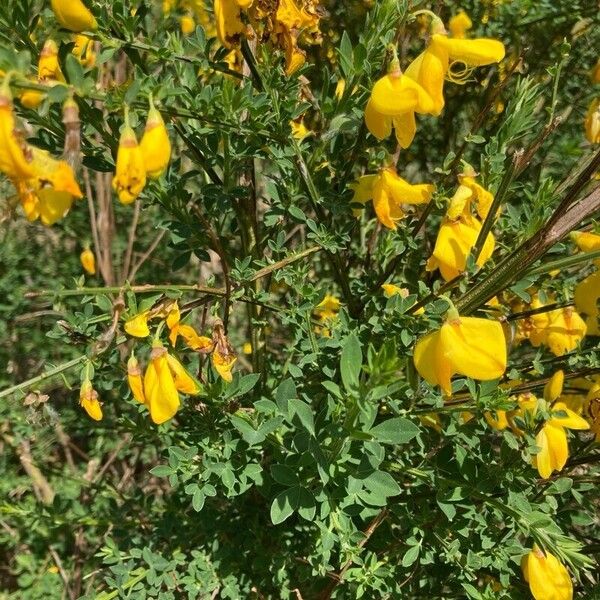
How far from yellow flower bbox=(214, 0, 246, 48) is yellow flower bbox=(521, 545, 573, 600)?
41.4 inches

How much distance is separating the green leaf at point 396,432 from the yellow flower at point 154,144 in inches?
20.7

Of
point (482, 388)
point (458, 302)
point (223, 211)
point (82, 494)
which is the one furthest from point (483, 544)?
point (82, 494)

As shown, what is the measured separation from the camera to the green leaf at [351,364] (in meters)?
0.96

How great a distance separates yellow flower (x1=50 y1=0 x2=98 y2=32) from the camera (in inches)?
37.6

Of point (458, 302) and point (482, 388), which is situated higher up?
point (458, 302)

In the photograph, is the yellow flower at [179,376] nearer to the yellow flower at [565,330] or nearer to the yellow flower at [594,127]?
the yellow flower at [565,330]

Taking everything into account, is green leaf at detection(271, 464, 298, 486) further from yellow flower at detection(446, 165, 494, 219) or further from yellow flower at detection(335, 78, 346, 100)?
yellow flower at detection(335, 78, 346, 100)

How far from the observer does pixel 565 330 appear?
1.43m

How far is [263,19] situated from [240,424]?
730mm

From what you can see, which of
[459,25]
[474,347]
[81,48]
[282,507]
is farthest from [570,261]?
[459,25]

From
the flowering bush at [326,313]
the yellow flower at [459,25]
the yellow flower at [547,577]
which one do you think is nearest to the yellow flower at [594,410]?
the flowering bush at [326,313]

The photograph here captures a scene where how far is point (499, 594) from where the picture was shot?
1352 mm

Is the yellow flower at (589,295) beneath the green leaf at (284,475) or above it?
above

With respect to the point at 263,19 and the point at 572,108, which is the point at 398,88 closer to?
the point at 263,19
